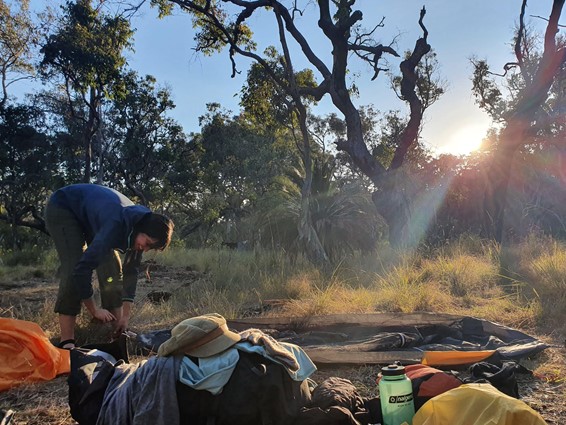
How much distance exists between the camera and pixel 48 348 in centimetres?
320

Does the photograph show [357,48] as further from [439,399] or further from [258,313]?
[439,399]

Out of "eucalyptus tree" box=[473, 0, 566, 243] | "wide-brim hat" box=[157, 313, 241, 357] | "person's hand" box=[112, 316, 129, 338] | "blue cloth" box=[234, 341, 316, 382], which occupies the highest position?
"eucalyptus tree" box=[473, 0, 566, 243]

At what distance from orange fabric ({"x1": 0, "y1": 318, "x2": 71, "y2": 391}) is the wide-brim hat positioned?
1.28 meters

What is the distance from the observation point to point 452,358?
10.2 feet

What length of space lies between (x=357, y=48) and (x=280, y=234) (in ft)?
17.1

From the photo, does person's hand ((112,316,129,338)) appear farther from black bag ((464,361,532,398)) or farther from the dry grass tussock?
black bag ((464,361,532,398))

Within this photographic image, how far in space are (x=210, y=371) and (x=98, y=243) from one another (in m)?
1.44

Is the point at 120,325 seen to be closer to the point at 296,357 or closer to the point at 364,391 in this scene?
the point at 296,357

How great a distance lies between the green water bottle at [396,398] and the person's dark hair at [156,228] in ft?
5.84

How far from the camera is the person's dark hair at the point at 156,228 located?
3.26 meters

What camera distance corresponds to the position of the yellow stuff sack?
1694 mm

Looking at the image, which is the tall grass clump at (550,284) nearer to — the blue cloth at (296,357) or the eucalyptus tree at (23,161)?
the blue cloth at (296,357)

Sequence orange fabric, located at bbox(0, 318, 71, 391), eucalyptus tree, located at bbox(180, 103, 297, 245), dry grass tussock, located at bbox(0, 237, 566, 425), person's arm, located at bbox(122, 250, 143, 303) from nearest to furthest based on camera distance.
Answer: dry grass tussock, located at bbox(0, 237, 566, 425) < orange fabric, located at bbox(0, 318, 71, 391) < person's arm, located at bbox(122, 250, 143, 303) < eucalyptus tree, located at bbox(180, 103, 297, 245)

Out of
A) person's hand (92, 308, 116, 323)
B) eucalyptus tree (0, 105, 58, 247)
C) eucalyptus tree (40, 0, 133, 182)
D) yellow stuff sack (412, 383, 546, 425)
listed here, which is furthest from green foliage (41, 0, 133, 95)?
yellow stuff sack (412, 383, 546, 425)
